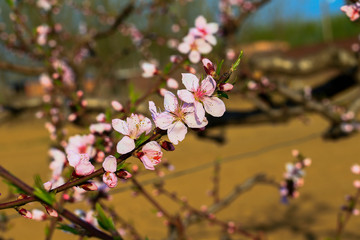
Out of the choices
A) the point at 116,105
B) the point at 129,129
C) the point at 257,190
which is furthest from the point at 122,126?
the point at 257,190

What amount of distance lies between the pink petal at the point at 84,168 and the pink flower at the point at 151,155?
89 mm

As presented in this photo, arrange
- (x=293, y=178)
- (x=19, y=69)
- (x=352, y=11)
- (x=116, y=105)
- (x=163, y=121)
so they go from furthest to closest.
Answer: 1. (x=19, y=69)
2. (x=293, y=178)
3. (x=116, y=105)
4. (x=352, y=11)
5. (x=163, y=121)

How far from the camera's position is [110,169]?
0.55m

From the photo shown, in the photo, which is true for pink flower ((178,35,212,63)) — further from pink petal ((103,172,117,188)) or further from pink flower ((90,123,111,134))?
pink petal ((103,172,117,188))

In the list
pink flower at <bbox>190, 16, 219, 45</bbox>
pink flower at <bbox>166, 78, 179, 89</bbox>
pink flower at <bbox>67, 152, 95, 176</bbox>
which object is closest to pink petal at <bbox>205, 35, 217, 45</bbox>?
pink flower at <bbox>190, 16, 219, 45</bbox>

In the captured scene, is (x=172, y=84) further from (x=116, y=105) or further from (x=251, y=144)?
(x=251, y=144)

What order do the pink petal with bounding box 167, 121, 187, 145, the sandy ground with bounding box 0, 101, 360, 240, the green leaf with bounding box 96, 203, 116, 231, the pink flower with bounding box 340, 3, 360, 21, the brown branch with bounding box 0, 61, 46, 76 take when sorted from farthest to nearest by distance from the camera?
the brown branch with bounding box 0, 61, 46, 76 → the sandy ground with bounding box 0, 101, 360, 240 → the pink flower with bounding box 340, 3, 360, 21 → the green leaf with bounding box 96, 203, 116, 231 → the pink petal with bounding box 167, 121, 187, 145

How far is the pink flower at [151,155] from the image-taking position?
1.85 feet

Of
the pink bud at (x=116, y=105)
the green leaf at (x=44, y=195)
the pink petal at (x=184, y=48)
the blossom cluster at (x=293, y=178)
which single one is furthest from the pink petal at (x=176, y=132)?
the blossom cluster at (x=293, y=178)

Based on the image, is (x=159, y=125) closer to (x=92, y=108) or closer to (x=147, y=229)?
(x=147, y=229)

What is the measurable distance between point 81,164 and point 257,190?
3.75 metres

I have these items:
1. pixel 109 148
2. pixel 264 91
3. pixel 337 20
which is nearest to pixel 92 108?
pixel 264 91

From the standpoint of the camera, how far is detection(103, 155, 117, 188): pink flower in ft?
1.80

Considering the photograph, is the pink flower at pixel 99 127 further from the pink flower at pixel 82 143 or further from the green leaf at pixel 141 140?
the green leaf at pixel 141 140
